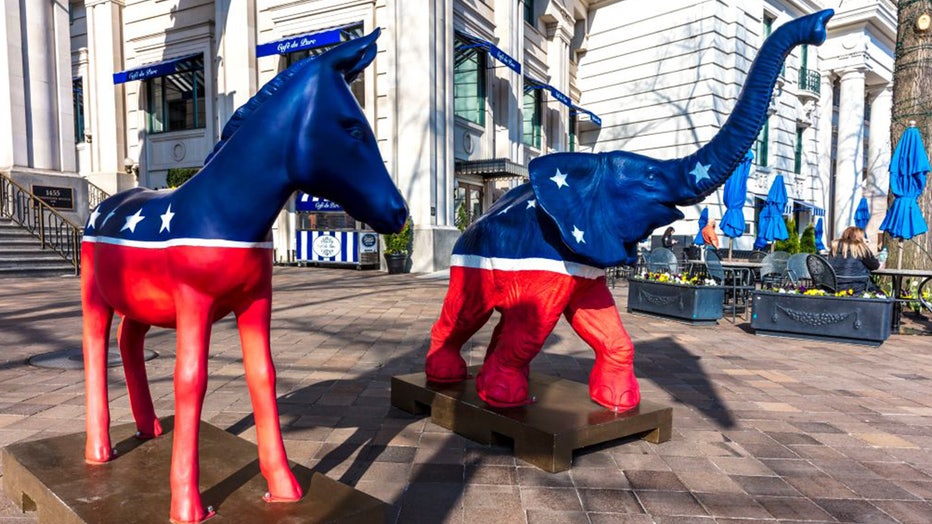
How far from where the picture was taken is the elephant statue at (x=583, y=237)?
8.38 ft

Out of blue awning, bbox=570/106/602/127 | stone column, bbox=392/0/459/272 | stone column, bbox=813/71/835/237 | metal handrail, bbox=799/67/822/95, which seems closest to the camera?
stone column, bbox=392/0/459/272

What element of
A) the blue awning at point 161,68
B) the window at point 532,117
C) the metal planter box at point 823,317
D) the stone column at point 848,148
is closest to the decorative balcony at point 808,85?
the stone column at point 848,148

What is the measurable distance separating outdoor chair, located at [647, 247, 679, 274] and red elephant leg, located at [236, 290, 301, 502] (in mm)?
8067

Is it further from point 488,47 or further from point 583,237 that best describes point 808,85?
point 583,237

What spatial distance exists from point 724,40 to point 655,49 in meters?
2.25

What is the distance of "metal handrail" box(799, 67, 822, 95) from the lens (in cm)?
2177

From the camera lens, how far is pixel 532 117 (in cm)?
2047

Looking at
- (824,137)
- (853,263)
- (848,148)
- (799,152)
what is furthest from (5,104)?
(848,148)

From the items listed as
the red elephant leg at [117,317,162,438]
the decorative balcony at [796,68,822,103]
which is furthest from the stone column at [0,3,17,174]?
the decorative balcony at [796,68,822,103]

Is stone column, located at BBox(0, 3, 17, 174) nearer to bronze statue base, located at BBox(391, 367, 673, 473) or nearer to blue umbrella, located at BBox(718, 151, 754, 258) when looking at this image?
bronze statue base, located at BBox(391, 367, 673, 473)

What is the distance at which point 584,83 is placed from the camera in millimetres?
22516

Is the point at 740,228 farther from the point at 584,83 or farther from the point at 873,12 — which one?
the point at 873,12

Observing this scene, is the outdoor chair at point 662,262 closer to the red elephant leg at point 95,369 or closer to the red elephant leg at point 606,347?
the red elephant leg at point 606,347

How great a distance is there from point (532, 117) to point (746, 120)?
61.1ft
